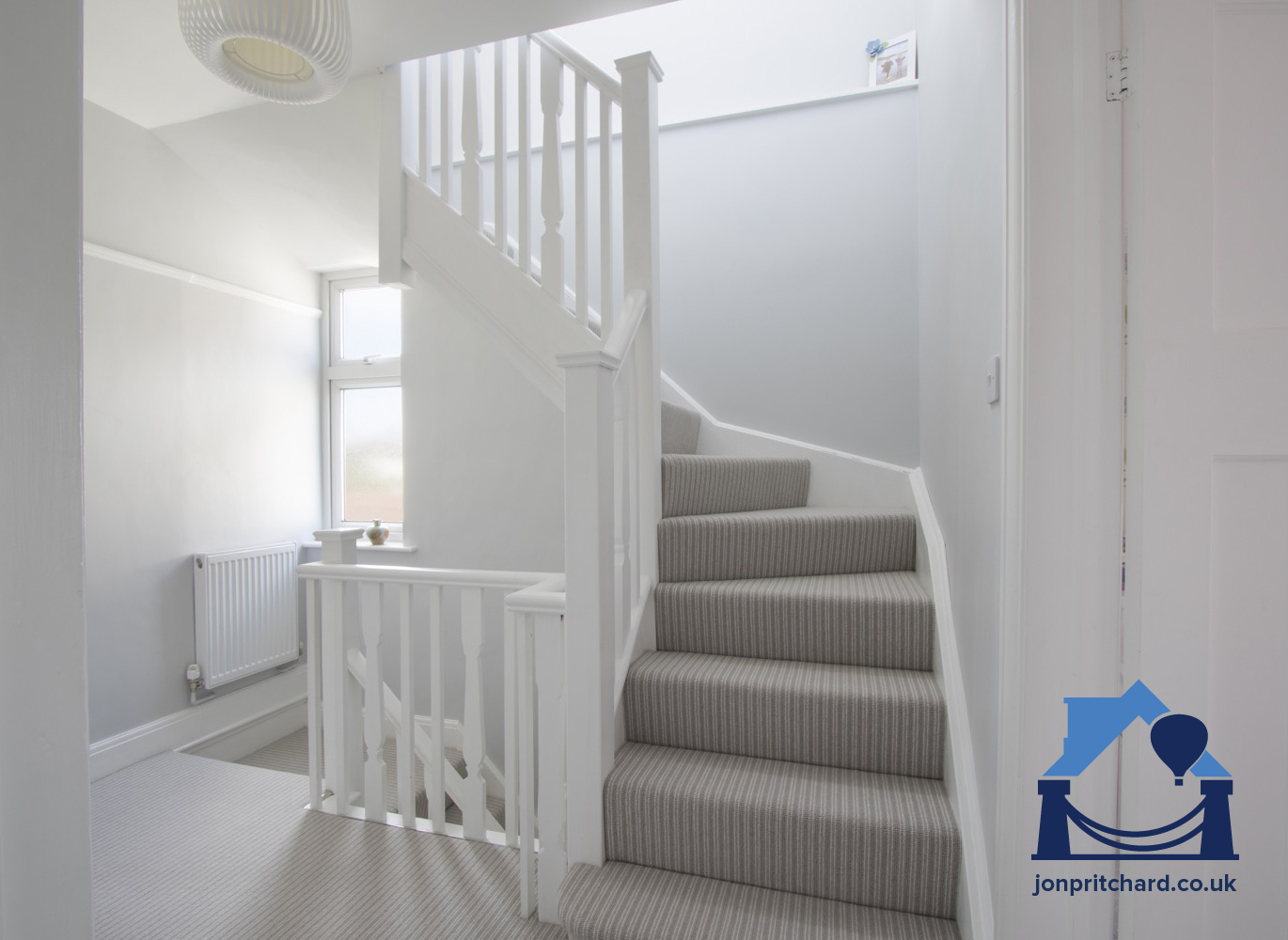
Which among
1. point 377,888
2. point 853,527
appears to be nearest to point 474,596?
point 377,888

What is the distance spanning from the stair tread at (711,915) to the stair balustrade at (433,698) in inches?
9.5

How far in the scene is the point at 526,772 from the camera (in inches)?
70.0

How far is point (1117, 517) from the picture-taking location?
1110 millimetres

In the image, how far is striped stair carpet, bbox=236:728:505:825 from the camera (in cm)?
307

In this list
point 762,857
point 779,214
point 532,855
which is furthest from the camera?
point 779,214

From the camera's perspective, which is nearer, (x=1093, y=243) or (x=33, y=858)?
Result: (x=33, y=858)

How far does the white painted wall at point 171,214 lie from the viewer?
2.87 metres

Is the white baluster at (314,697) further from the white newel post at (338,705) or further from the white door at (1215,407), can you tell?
the white door at (1215,407)

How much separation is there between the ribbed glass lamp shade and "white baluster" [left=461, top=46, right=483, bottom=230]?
1.74 ft

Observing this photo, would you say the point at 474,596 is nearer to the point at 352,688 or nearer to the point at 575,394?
the point at 352,688

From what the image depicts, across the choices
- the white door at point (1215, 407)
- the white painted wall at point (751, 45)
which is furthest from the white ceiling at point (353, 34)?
the white door at point (1215, 407)

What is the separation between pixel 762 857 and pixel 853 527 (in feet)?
3.60

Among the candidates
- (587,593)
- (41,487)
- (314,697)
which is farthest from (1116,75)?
(314,697)

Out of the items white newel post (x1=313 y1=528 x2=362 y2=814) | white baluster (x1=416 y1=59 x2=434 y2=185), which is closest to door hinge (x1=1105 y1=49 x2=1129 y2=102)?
white baluster (x1=416 y1=59 x2=434 y2=185)
